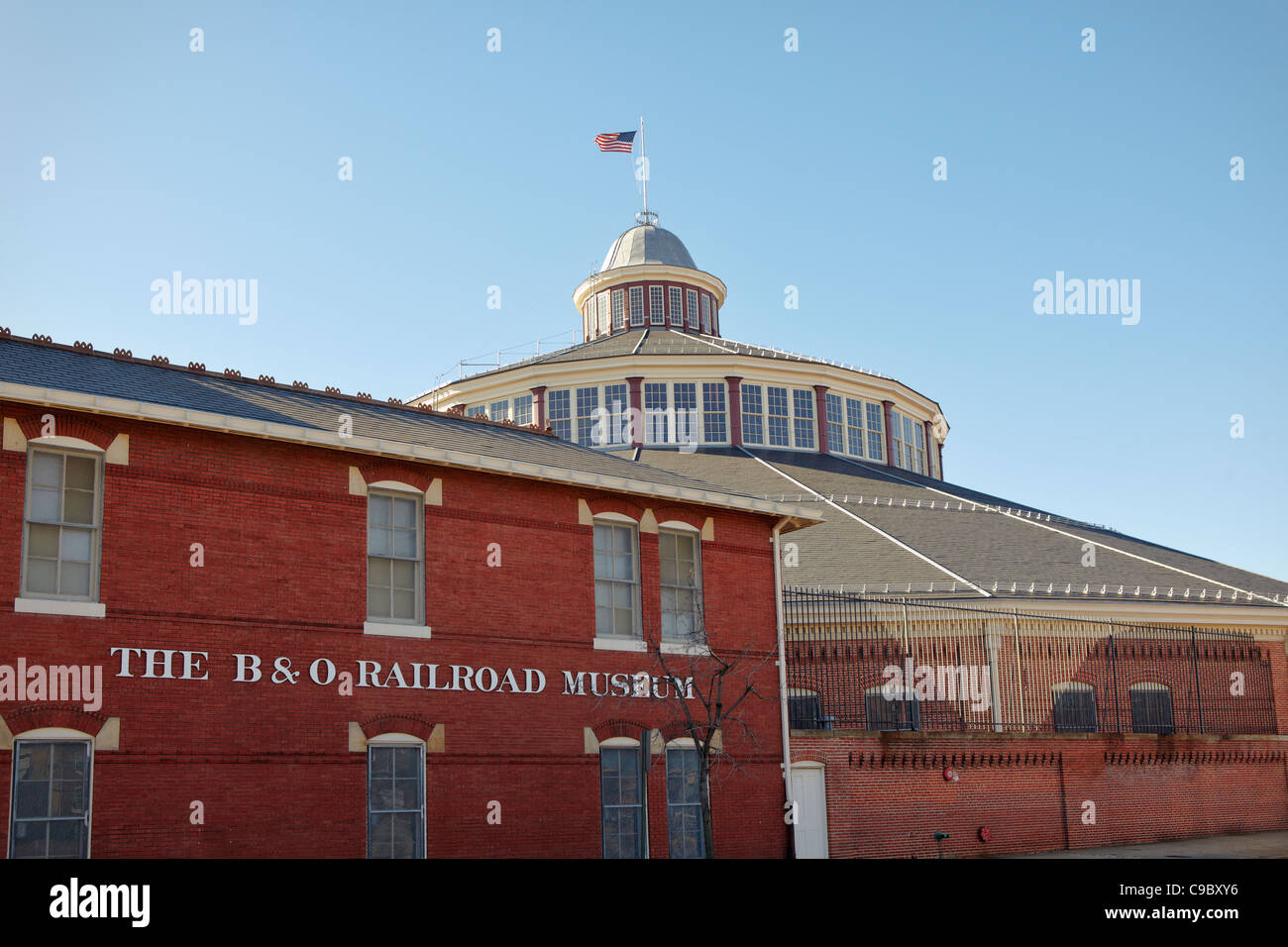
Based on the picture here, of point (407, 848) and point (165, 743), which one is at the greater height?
point (165, 743)

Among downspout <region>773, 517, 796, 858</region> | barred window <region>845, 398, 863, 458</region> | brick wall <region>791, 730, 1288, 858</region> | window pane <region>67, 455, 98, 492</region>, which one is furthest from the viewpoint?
barred window <region>845, 398, 863, 458</region>

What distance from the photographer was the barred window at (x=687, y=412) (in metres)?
41.8

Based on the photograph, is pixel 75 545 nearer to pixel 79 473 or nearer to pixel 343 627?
pixel 79 473

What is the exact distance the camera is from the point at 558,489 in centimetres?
2116

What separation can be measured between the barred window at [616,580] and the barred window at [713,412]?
788 inches

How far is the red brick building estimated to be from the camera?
16078 mm

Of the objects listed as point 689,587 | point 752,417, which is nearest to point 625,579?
point 689,587

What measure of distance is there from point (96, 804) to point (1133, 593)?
23.6m

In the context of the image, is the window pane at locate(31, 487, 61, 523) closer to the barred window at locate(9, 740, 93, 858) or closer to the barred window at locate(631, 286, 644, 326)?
the barred window at locate(9, 740, 93, 858)

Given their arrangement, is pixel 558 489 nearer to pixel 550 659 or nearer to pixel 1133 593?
pixel 550 659

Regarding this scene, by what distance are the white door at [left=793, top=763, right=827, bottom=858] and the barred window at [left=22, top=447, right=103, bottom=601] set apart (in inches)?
478

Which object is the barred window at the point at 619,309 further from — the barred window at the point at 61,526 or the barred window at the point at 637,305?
the barred window at the point at 61,526

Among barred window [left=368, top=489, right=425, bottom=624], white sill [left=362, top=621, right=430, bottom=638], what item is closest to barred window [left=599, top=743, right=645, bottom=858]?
white sill [left=362, top=621, right=430, bottom=638]
